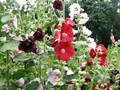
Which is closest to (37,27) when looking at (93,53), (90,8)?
(93,53)

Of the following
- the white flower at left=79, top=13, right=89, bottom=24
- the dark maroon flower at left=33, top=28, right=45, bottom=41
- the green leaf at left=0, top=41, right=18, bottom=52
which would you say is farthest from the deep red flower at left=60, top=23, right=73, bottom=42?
the white flower at left=79, top=13, right=89, bottom=24

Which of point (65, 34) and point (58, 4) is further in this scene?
point (58, 4)

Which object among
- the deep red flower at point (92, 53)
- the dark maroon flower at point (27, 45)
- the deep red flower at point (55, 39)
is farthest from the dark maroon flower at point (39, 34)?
the deep red flower at point (92, 53)

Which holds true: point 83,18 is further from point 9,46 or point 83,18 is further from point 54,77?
point 9,46

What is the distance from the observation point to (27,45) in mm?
2697

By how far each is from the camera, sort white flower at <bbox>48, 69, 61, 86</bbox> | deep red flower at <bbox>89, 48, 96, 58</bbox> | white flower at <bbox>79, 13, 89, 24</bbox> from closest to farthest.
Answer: white flower at <bbox>48, 69, 61, 86</bbox>, white flower at <bbox>79, 13, 89, 24</bbox>, deep red flower at <bbox>89, 48, 96, 58</bbox>

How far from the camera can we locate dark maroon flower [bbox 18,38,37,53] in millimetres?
2695

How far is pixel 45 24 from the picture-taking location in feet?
9.27

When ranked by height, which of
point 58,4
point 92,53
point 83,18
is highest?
point 58,4

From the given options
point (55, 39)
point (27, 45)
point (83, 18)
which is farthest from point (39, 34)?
point (83, 18)

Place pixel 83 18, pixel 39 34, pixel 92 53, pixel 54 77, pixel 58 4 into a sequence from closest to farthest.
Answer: pixel 39 34, pixel 54 77, pixel 58 4, pixel 83 18, pixel 92 53

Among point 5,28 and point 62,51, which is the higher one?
point 5,28

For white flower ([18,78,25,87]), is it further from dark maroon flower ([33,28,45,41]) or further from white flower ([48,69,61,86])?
dark maroon flower ([33,28,45,41])

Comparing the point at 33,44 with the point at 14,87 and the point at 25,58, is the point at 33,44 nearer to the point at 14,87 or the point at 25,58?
the point at 25,58
